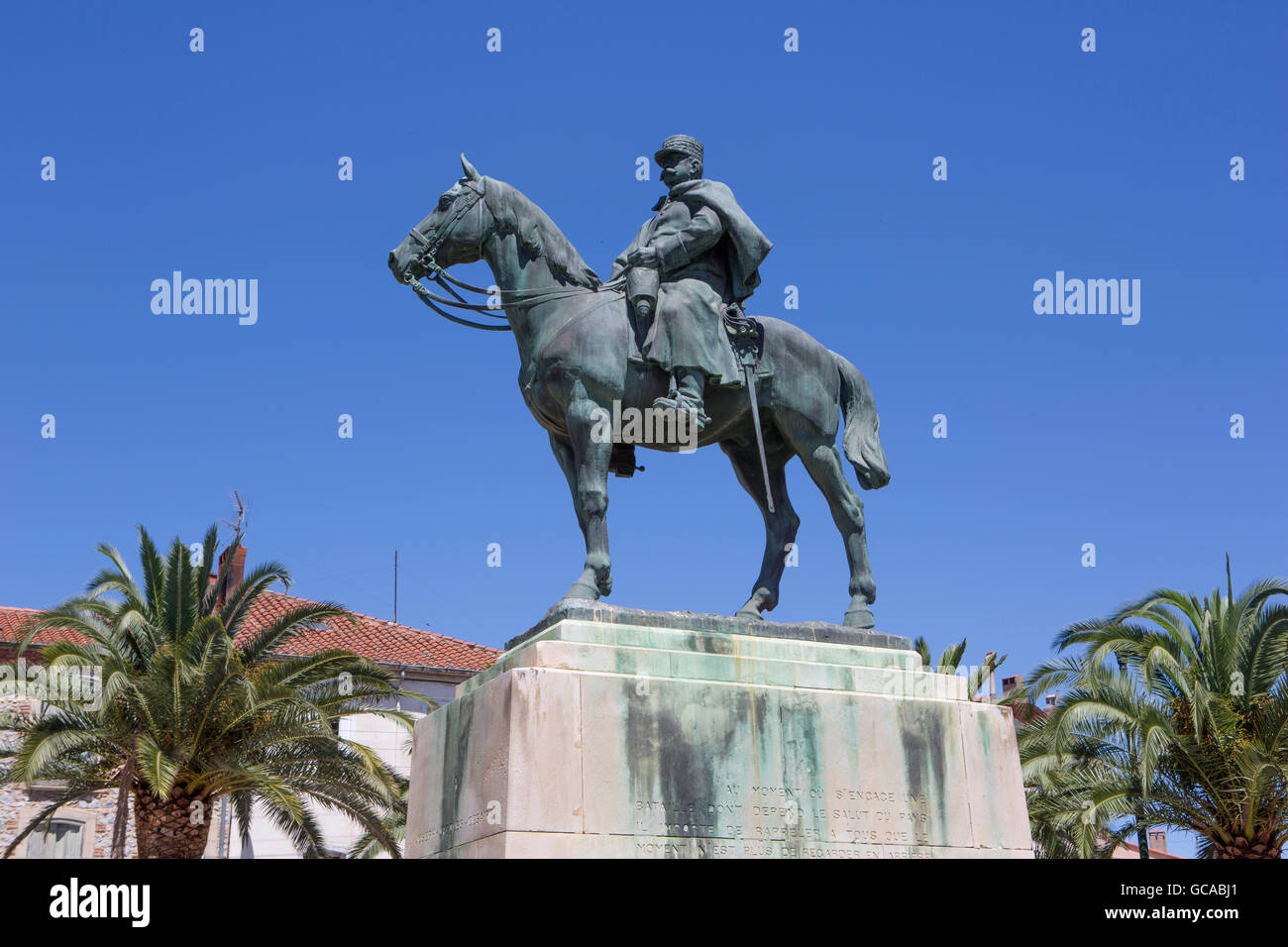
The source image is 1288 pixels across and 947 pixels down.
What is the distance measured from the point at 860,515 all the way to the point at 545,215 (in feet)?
10.2

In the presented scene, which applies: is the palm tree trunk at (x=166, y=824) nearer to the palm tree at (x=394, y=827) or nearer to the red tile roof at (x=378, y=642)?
the palm tree at (x=394, y=827)

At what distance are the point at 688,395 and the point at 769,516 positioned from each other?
1.31 meters

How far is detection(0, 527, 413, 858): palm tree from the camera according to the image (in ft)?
75.0

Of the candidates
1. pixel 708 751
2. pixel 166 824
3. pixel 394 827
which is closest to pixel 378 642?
pixel 394 827

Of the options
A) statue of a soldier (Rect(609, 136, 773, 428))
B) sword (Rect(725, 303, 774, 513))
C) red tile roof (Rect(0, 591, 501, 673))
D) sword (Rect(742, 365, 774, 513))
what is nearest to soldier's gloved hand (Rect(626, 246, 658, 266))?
statue of a soldier (Rect(609, 136, 773, 428))

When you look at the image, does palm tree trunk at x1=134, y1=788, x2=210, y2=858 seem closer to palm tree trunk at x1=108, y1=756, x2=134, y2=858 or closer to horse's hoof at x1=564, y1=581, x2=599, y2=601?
palm tree trunk at x1=108, y1=756, x2=134, y2=858

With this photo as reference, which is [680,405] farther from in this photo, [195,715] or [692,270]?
[195,715]

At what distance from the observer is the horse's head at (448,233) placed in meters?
10.1

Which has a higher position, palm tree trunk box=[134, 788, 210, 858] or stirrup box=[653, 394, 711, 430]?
stirrup box=[653, 394, 711, 430]

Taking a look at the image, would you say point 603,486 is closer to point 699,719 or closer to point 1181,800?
point 699,719

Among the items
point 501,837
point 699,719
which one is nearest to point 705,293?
point 699,719

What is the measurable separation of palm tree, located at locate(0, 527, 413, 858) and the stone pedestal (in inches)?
566

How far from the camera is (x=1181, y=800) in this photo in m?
22.8
